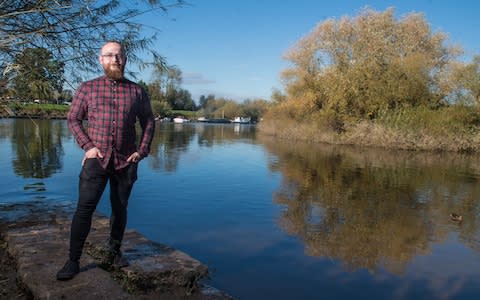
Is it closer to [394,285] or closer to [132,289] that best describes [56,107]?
[132,289]

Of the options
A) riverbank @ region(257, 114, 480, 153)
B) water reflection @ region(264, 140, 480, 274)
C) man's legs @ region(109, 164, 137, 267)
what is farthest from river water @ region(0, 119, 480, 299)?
riverbank @ region(257, 114, 480, 153)

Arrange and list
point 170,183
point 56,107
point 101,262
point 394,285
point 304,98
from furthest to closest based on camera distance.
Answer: point 304,98 < point 170,183 < point 56,107 < point 394,285 < point 101,262

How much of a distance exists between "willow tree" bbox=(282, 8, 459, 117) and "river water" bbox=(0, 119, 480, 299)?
53.9 feet

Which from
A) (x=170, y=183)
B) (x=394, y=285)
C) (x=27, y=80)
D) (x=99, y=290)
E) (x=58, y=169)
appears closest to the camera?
(x=99, y=290)

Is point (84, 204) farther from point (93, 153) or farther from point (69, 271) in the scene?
point (69, 271)

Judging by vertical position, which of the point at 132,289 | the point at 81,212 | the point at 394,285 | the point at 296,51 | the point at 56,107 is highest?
the point at 296,51

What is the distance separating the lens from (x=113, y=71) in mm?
3266

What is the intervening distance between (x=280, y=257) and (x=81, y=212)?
10.2 ft

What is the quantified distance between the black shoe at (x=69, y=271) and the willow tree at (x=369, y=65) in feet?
93.6

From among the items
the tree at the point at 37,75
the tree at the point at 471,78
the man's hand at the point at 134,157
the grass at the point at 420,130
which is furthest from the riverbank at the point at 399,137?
the man's hand at the point at 134,157

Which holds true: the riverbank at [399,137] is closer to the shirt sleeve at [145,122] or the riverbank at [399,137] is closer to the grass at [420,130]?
the grass at [420,130]

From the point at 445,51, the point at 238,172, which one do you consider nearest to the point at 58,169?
the point at 238,172

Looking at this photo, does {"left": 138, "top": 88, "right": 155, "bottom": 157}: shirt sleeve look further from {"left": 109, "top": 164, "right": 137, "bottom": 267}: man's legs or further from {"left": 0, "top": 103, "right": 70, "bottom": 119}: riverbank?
{"left": 0, "top": 103, "right": 70, "bottom": 119}: riverbank

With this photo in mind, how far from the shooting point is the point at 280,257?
5480mm
